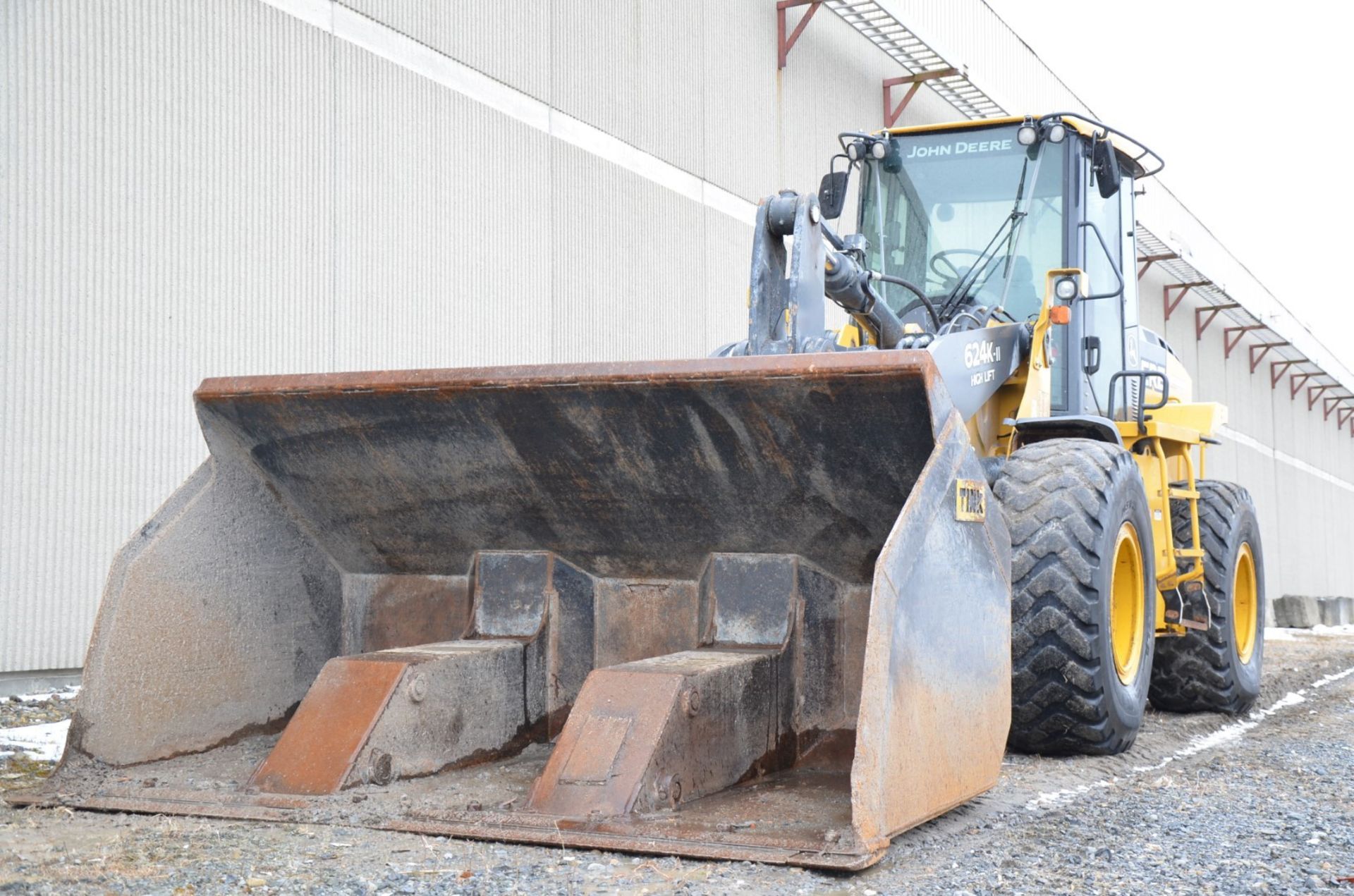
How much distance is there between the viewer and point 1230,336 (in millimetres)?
30906

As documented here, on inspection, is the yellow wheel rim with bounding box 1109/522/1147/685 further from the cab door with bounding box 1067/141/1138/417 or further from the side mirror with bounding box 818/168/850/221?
the side mirror with bounding box 818/168/850/221

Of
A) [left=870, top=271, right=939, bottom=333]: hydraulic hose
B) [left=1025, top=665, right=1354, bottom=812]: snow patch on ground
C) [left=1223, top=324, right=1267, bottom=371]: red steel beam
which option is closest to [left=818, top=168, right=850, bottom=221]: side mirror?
[left=870, top=271, right=939, bottom=333]: hydraulic hose

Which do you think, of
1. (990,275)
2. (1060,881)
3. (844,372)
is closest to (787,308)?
(844,372)

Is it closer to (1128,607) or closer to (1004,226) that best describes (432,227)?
(1004,226)

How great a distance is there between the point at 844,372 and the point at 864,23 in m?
12.7

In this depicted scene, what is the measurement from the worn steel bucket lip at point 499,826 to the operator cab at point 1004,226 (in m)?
3.31

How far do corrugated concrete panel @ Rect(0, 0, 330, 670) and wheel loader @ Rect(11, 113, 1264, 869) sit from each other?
9.36 feet

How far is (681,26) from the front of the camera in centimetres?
1304

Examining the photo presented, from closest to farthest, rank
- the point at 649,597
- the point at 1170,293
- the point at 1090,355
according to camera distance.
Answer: the point at 649,597, the point at 1090,355, the point at 1170,293

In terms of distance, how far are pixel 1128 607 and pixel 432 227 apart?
5.94 m

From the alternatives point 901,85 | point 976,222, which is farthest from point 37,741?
point 901,85

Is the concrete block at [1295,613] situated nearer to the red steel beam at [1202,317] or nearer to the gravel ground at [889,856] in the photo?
the red steel beam at [1202,317]

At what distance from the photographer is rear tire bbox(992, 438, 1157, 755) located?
16.5 ft

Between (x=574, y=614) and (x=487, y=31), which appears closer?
(x=574, y=614)
